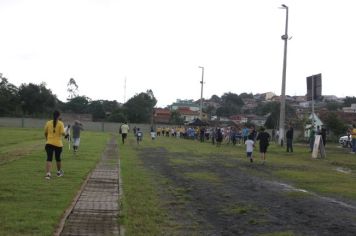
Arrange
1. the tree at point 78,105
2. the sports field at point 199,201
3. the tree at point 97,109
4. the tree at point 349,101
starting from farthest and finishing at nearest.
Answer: the tree at point 349,101 < the tree at point 78,105 < the tree at point 97,109 < the sports field at point 199,201

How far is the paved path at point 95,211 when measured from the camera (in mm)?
7980

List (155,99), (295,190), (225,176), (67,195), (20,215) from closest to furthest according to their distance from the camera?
1. (20,215)
2. (67,195)
3. (295,190)
4. (225,176)
5. (155,99)

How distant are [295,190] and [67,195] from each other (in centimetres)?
576

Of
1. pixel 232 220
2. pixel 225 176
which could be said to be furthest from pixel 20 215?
pixel 225 176

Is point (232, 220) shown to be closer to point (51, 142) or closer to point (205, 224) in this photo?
point (205, 224)

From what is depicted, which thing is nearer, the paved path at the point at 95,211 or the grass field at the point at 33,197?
the grass field at the point at 33,197

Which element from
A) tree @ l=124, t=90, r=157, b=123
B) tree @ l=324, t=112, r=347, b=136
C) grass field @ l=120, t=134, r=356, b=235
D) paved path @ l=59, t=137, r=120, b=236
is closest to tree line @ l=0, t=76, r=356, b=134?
tree @ l=124, t=90, r=157, b=123

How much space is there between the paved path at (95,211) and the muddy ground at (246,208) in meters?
0.94

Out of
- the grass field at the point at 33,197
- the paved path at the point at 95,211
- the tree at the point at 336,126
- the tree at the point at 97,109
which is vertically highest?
the tree at the point at 97,109

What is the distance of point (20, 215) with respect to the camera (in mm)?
8477

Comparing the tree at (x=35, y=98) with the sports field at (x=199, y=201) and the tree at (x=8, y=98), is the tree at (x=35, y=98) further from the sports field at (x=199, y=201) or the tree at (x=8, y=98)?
the sports field at (x=199, y=201)

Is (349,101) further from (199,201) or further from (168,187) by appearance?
(199,201)

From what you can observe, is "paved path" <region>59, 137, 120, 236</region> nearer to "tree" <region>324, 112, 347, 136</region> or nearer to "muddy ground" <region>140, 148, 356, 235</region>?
"muddy ground" <region>140, 148, 356, 235</region>

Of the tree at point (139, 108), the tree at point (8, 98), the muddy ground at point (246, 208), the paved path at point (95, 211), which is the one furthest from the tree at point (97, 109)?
the paved path at point (95, 211)
